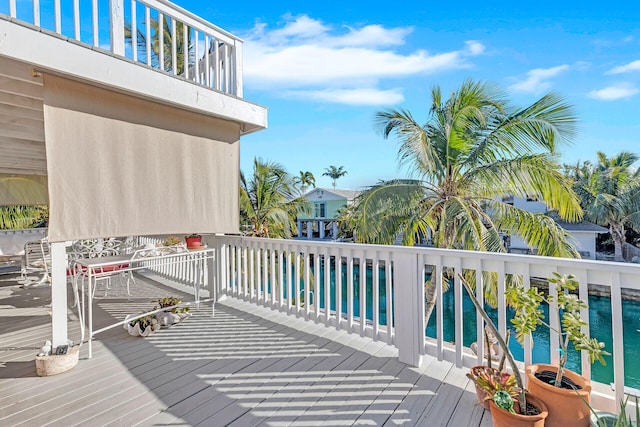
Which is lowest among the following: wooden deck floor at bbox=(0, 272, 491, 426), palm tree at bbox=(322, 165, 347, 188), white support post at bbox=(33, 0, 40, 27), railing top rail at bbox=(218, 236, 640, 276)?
wooden deck floor at bbox=(0, 272, 491, 426)

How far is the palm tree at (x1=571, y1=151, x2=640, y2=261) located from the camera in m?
16.9

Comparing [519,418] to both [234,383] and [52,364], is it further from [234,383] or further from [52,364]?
[52,364]

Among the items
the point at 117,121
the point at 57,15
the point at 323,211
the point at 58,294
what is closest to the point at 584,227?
the point at 323,211

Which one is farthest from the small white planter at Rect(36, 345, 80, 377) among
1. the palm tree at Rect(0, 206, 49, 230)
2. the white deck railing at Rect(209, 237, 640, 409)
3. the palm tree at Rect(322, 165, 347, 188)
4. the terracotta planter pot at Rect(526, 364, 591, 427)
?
the palm tree at Rect(322, 165, 347, 188)

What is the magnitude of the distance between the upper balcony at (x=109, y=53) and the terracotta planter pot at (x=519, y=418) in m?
3.11

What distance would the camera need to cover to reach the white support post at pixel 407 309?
2.64 meters

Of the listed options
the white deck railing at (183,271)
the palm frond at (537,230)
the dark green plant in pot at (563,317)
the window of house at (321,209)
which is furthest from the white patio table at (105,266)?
the window of house at (321,209)

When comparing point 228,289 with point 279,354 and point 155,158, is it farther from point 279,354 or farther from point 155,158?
point 155,158

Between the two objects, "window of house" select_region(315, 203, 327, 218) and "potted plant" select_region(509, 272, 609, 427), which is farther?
"window of house" select_region(315, 203, 327, 218)

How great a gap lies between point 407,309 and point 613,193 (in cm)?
2243

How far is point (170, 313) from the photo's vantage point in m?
3.69

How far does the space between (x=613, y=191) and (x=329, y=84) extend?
17939 mm

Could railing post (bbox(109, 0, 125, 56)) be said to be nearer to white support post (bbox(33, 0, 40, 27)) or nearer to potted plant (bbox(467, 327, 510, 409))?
white support post (bbox(33, 0, 40, 27))

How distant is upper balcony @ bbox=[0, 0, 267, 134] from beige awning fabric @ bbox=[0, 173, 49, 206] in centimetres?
504
